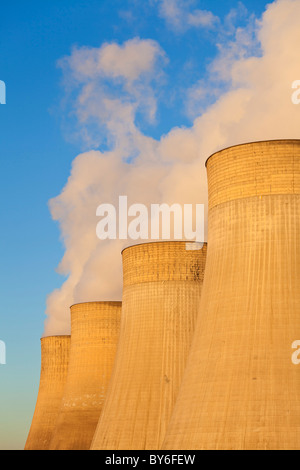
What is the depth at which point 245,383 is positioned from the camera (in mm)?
13820

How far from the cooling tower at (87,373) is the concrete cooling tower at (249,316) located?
12.0 m

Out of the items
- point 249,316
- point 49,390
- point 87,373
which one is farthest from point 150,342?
point 49,390

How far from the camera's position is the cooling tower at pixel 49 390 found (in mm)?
32344

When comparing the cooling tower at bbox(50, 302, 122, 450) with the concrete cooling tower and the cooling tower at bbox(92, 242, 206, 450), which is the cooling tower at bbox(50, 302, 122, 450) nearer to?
the cooling tower at bbox(92, 242, 206, 450)

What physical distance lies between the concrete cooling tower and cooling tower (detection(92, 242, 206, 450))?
15.4 feet

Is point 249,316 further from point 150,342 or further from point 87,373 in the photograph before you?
point 87,373

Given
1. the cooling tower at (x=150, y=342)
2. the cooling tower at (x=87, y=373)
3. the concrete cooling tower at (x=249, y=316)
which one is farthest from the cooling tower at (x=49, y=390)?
the concrete cooling tower at (x=249, y=316)

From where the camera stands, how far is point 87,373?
27.0 meters

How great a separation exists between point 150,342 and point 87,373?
737 cm

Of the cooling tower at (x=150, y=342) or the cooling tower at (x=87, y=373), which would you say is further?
the cooling tower at (x=87, y=373)

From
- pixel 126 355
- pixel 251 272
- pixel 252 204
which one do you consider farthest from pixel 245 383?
pixel 126 355

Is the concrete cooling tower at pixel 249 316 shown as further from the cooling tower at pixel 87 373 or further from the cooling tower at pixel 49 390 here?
the cooling tower at pixel 49 390

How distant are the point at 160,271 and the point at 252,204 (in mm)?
6550
